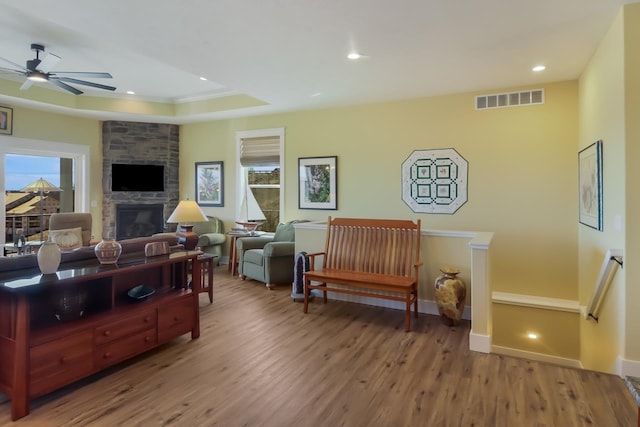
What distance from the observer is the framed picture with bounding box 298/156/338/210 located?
5.99m

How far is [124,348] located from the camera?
9.05ft

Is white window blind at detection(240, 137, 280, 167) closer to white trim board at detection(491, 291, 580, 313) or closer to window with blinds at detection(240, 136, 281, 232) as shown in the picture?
window with blinds at detection(240, 136, 281, 232)

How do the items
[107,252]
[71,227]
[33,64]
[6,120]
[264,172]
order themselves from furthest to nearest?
[264,172]
[6,120]
[71,227]
[33,64]
[107,252]

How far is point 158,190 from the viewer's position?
7.40 metres

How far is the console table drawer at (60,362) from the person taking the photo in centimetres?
225

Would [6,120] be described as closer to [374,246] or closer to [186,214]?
[186,214]

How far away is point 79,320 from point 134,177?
5259mm

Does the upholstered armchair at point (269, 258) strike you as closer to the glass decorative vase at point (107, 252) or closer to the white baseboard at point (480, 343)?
the glass decorative vase at point (107, 252)

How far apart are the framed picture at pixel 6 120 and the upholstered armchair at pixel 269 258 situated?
160 inches

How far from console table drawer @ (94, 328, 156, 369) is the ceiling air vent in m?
4.72

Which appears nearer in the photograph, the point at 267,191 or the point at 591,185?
the point at 591,185

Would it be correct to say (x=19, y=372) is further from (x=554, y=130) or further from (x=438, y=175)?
(x=554, y=130)

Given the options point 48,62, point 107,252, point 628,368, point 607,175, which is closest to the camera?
point 628,368

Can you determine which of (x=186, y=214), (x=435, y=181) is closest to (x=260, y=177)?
(x=186, y=214)
